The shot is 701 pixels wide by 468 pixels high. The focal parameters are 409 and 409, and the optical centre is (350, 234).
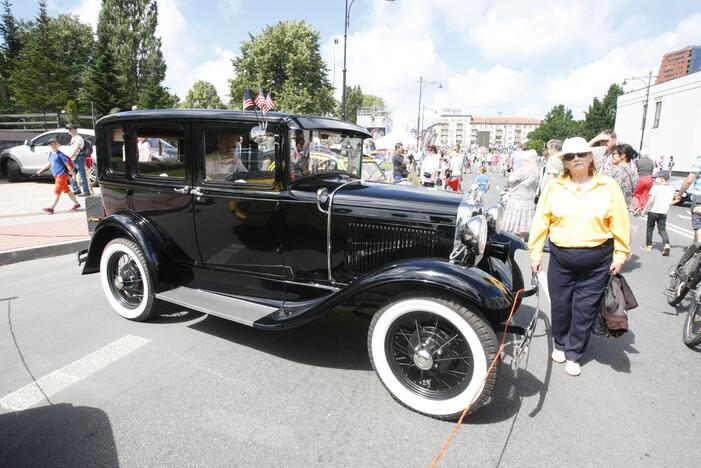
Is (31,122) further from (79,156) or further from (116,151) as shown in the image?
(116,151)

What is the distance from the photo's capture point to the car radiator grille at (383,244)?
281cm

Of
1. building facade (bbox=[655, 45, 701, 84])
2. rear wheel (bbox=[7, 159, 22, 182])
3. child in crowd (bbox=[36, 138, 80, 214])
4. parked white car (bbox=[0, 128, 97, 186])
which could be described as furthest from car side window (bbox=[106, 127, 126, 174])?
building facade (bbox=[655, 45, 701, 84])

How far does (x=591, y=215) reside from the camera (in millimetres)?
2664

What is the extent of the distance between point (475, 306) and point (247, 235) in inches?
71.6

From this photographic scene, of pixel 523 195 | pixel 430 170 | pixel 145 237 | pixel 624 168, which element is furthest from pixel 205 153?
pixel 430 170

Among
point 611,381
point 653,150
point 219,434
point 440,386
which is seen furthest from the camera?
point 653,150

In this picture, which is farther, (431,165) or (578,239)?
(431,165)

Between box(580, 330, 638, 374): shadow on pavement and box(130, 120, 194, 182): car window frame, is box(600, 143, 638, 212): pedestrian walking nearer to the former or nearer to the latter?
box(580, 330, 638, 374): shadow on pavement

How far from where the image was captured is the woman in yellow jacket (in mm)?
2662

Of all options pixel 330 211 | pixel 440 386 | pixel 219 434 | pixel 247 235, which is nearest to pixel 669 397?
pixel 440 386

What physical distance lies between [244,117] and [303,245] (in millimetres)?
1058

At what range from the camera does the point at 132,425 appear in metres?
2.28

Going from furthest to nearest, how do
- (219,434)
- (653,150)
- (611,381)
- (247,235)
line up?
(653,150) < (247,235) < (611,381) < (219,434)

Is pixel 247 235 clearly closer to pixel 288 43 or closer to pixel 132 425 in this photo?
pixel 132 425
